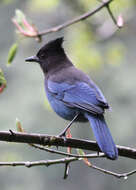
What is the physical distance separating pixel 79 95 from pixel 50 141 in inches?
47.8

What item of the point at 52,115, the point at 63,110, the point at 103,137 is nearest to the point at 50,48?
the point at 63,110

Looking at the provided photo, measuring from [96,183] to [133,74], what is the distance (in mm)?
2286

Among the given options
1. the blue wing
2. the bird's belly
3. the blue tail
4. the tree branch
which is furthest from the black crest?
the tree branch

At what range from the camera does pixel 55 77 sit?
445 centimetres

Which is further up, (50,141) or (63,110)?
(50,141)

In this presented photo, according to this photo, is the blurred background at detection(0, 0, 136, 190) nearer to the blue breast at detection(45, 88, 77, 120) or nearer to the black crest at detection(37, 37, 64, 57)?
the black crest at detection(37, 37, 64, 57)

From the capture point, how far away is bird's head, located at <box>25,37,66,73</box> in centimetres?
466

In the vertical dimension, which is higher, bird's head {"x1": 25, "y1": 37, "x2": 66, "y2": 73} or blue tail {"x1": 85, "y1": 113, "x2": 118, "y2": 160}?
bird's head {"x1": 25, "y1": 37, "x2": 66, "y2": 73}

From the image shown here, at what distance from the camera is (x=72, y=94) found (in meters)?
4.06

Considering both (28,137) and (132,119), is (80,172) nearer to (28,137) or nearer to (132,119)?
(132,119)

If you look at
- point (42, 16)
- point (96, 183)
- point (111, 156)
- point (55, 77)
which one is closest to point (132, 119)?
point (96, 183)

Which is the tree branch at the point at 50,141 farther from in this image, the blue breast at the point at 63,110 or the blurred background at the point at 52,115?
the blurred background at the point at 52,115

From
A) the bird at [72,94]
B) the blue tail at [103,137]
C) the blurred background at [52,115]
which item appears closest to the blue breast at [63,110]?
the bird at [72,94]

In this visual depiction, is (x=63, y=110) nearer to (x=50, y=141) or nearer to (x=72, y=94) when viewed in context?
(x=72, y=94)
